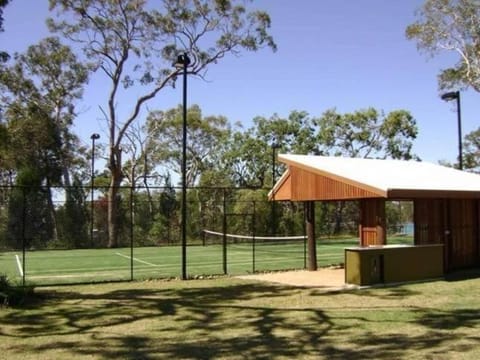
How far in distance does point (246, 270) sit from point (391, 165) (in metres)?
6.56

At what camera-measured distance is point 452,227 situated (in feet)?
60.5

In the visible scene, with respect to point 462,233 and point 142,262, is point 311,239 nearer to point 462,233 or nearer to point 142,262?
point 462,233

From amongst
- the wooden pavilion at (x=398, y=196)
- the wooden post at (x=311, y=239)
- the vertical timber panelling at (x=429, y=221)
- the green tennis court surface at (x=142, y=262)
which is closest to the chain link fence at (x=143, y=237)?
the green tennis court surface at (x=142, y=262)

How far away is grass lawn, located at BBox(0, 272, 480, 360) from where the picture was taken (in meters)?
7.97

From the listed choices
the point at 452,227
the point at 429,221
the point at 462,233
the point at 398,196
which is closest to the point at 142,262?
the point at 429,221

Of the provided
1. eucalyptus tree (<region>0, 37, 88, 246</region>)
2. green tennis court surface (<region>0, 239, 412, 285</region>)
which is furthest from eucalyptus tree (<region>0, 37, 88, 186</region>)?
green tennis court surface (<region>0, 239, 412, 285</region>)

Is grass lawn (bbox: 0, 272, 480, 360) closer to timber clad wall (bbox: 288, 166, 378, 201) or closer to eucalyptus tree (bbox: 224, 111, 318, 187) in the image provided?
timber clad wall (bbox: 288, 166, 378, 201)

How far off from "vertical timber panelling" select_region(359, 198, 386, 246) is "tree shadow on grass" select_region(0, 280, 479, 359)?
4.55 metres

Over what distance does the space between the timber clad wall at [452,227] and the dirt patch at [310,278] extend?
9.46 ft

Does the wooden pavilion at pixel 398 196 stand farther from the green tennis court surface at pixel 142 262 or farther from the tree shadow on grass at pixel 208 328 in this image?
the tree shadow on grass at pixel 208 328

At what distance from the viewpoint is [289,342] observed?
848 centimetres

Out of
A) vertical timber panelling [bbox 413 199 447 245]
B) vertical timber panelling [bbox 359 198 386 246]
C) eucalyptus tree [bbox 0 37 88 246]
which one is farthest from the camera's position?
eucalyptus tree [bbox 0 37 88 246]

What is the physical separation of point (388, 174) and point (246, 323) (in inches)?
383

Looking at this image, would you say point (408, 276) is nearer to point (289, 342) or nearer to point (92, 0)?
point (289, 342)
